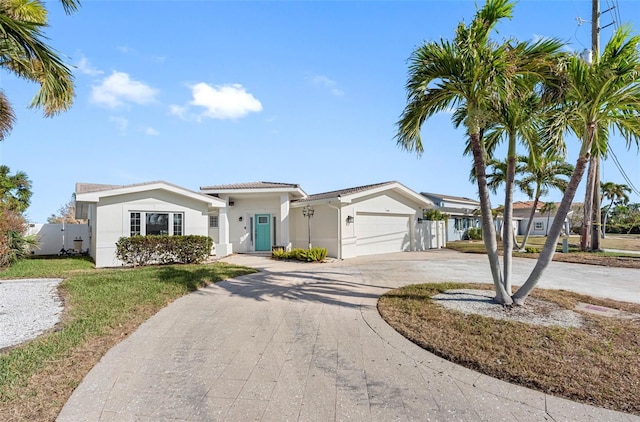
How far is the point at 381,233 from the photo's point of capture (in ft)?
59.9

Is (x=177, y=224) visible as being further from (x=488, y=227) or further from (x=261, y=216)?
(x=488, y=227)

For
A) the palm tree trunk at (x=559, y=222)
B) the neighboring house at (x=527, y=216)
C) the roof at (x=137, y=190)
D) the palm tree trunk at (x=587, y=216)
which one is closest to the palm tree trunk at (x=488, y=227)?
the palm tree trunk at (x=559, y=222)

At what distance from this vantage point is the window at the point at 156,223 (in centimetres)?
1331

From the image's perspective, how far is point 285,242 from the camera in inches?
673

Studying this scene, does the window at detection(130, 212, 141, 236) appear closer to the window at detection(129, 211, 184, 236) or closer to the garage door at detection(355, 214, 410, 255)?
the window at detection(129, 211, 184, 236)

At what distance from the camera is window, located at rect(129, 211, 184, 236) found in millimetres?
13312

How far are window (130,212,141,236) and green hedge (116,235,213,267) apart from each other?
908 millimetres

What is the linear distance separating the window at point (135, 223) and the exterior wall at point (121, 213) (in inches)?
5.8

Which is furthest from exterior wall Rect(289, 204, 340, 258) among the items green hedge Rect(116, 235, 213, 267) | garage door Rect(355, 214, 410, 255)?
green hedge Rect(116, 235, 213, 267)

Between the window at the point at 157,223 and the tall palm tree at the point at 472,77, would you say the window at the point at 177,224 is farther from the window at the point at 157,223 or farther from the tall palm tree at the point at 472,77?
the tall palm tree at the point at 472,77

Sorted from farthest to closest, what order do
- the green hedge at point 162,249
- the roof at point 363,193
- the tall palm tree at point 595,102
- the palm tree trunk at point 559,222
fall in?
1. the roof at point 363,193
2. the green hedge at point 162,249
3. the palm tree trunk at point 559,222
4. the tall palm tree at point 595,102

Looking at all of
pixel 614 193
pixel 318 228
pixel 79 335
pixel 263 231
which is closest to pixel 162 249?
pixel 263 231

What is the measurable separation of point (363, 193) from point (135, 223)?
1066 centimetres

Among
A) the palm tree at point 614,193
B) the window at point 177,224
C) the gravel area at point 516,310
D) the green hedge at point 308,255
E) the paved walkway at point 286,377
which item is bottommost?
the paved walkway at point 286,377
